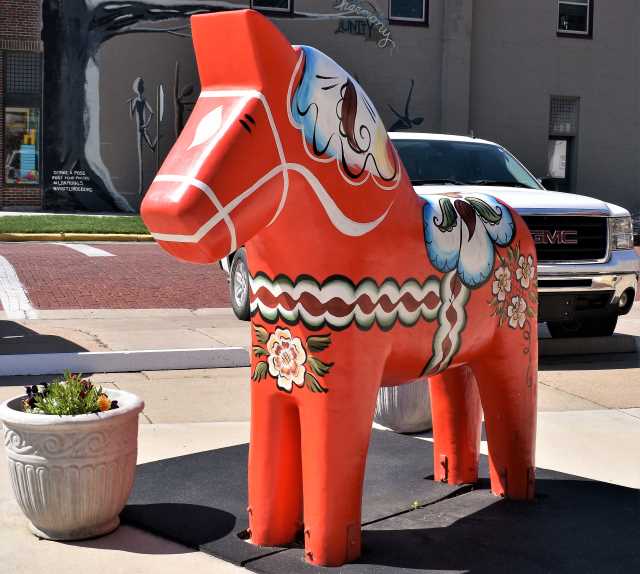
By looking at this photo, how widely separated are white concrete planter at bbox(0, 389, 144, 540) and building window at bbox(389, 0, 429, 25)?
2391cm

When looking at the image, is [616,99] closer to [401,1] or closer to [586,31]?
[586,31]

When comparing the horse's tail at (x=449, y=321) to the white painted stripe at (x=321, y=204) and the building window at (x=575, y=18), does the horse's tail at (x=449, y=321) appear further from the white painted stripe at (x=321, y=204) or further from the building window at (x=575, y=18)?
the building window at (x=575, y=18)

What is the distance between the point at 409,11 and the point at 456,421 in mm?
23487

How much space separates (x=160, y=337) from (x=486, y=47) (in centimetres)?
2008

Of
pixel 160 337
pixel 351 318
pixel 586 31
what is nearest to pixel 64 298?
pixel 160 337

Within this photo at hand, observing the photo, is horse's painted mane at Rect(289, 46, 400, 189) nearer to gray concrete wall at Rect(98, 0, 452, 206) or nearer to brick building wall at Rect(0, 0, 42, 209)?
gray concrete wall at Rect(98, 0, 452, 206)

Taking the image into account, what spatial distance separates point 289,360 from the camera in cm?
406

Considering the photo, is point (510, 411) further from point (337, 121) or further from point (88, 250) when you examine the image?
point (88, 250)

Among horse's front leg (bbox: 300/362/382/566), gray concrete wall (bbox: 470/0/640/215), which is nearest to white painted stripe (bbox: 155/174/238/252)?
horse's front leg (bbox: 300/362/382/566)

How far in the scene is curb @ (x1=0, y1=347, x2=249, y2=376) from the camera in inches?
325

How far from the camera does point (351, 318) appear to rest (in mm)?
3967

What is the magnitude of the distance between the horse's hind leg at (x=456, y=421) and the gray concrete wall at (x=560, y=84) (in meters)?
23.1

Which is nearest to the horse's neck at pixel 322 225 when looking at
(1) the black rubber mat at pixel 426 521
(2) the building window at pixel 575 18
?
(1) the black rubber mat at pixel 426 521

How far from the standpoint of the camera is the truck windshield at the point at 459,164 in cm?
966
